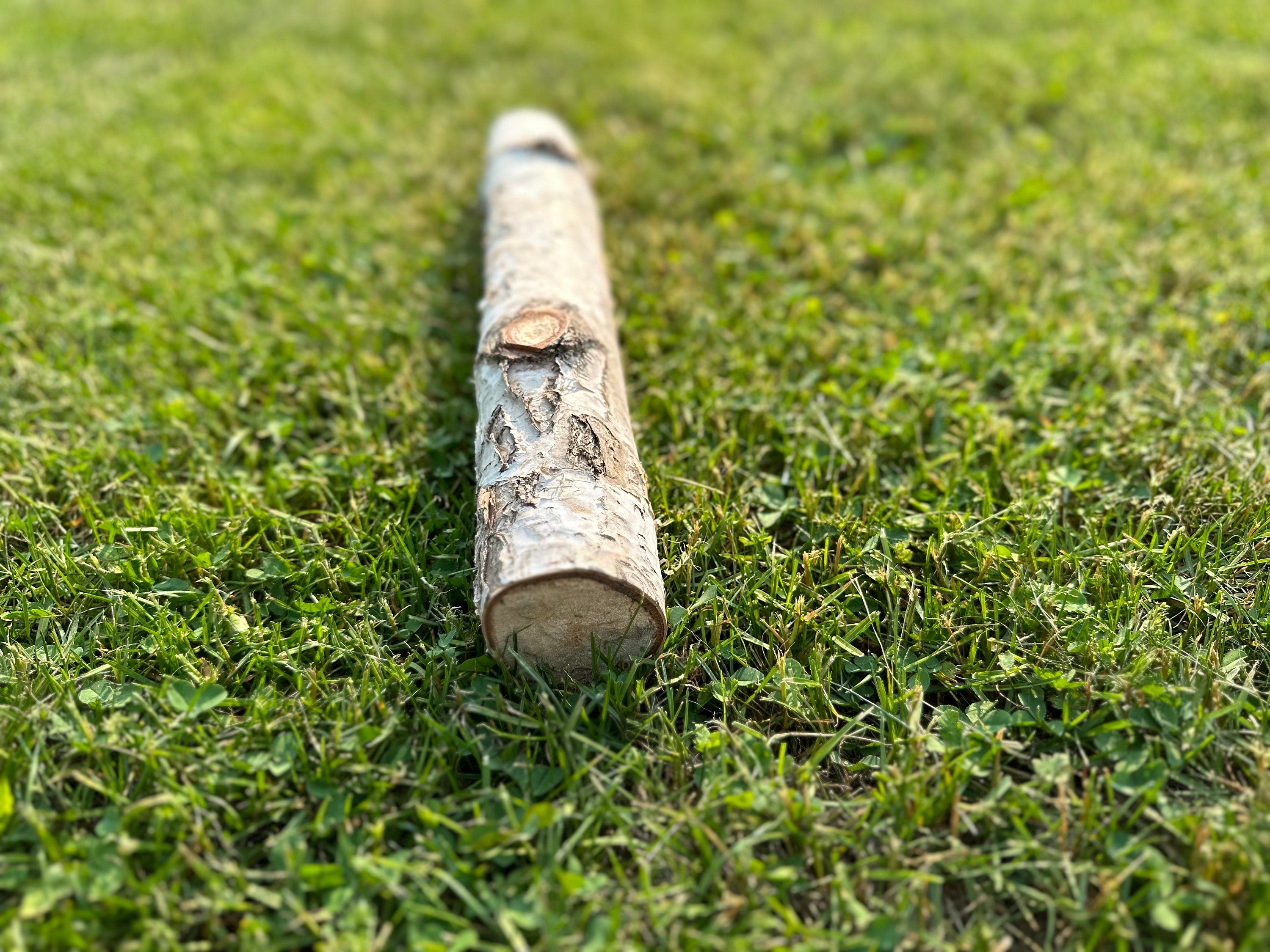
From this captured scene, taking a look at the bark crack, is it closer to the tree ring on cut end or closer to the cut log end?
the tree ring on cut end

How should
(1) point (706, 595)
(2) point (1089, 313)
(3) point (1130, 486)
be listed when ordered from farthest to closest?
(2) point (1089, 313)
(3) point (1130, 486)
(1) point (706, 595)

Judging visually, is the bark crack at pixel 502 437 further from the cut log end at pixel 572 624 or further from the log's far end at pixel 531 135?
the log's far end at pixel 531 135

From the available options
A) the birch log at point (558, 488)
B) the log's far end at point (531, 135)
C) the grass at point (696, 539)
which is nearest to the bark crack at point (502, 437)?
the birch log at point (558, 488)

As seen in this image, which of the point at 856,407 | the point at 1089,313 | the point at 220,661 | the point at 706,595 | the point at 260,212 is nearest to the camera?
the point at 220,661

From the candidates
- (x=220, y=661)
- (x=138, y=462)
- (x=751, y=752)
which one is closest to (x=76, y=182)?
(x=138, y=462)

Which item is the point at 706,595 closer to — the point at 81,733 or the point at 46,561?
the point at 81,733

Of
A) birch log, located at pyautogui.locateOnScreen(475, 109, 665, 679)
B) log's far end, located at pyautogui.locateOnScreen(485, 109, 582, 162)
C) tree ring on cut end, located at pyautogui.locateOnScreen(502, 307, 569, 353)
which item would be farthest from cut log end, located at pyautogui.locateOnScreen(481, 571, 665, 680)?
log's far end, located at pyautogui.locateOnScreen(485, 109, 582, 162)
